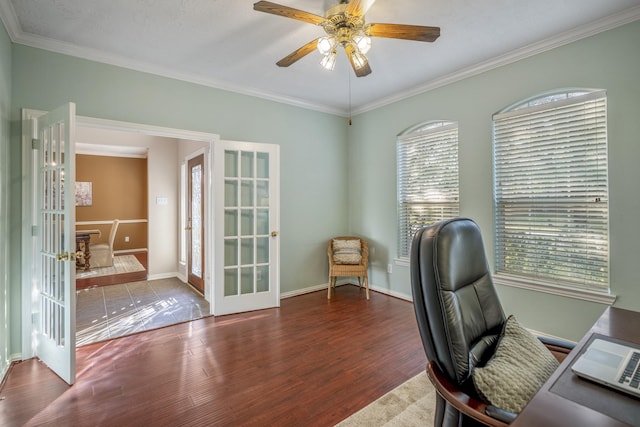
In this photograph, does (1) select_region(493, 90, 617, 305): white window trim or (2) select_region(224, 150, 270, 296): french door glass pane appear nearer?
(1) select_region(493, 90, 617, 305): white window trim

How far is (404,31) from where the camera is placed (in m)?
2.00

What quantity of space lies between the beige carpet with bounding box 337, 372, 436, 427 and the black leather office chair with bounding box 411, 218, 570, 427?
0.65m

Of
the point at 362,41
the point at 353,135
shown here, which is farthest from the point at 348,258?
the point at 362,41

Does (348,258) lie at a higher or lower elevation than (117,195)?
lower

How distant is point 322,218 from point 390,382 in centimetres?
271

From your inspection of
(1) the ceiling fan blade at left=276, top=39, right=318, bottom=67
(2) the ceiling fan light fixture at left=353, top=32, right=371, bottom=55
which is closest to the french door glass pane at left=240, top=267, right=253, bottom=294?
(1) the ceiling fan blade at left=276, top=39, right=318, bottom=67

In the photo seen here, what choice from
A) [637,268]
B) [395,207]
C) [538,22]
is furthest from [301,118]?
[637,268]

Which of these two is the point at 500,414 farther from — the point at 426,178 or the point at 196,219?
the point at 196,219

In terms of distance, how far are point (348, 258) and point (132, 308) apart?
288cm

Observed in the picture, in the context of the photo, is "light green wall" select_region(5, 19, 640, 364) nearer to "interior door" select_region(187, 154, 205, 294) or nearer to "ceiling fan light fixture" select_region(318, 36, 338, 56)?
"interior door" select_region(187, 154, 205, 294)

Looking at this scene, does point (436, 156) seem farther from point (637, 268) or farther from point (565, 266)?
point (637, 268)

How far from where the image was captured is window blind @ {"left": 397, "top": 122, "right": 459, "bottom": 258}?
3598 mm

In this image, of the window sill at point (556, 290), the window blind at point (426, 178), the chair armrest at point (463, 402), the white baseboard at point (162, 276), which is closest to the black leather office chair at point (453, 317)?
the chair armrest at point (463, 402)

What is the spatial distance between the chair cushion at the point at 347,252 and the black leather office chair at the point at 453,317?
9.38 feet
